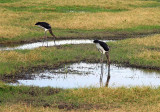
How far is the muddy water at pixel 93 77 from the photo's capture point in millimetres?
13281

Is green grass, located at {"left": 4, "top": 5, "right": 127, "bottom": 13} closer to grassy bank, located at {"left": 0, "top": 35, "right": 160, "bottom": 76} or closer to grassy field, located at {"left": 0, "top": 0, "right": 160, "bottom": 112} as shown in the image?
grassy field, located at {"left": 0, "top": 0, "right": 160, "bottom": 112}

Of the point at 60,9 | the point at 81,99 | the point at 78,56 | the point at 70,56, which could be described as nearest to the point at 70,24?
the point at 78,56

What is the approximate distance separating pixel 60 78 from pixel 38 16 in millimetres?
17300

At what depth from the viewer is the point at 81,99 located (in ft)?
34.5

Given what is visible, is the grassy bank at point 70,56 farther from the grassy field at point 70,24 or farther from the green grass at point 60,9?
the green grass at point 60,9

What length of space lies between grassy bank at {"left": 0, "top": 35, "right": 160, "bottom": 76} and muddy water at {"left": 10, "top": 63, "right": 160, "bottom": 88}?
29.2 inches

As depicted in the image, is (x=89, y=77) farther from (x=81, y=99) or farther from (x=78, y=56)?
(x=81, y=99)

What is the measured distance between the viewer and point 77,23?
1071 inches

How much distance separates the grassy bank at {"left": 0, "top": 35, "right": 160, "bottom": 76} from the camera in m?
15.5

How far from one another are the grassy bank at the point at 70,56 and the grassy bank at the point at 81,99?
10.4ft

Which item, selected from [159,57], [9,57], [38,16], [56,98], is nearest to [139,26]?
[38,16]

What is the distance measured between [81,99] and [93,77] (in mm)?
3994

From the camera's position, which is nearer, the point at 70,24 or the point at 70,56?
the point at 70,56

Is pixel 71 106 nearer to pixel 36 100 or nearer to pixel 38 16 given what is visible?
pixel 36 100
